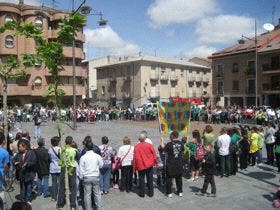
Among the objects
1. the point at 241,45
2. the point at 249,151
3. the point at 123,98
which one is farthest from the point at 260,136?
the point at 123,98

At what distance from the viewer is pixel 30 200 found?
30.0ft

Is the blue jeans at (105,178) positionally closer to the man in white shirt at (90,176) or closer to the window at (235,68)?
the man in white shirt at (90,176)

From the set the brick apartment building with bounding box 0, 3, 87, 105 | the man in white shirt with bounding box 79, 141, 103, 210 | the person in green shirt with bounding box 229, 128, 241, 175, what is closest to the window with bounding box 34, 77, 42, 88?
the brick apartment building with bounding box 0, 3, 87, 105

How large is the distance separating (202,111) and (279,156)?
865 inches

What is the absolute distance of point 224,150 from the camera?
11.4m

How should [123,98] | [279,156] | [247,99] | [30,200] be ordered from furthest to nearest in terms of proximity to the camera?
[123,98] < [247,99] < [279,156] < [30,200]

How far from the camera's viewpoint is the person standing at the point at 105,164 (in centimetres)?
969

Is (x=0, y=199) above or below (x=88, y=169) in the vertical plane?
below

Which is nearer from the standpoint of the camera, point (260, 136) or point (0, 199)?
point (0, 199)

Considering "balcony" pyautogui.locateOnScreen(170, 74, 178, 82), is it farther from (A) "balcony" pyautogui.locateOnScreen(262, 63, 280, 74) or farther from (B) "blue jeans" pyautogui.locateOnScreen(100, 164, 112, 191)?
(B) "blue jeans" pyautogui.locateOnScreen(100, 164, 112, 191)

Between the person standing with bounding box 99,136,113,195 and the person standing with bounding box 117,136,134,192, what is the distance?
0.31m

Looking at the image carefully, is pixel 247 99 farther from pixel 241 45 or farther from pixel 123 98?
pixel 123 98

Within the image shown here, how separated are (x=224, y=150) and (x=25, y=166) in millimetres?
6190

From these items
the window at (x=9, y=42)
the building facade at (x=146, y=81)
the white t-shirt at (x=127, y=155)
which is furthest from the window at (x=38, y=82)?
the white t-shirt at (x=127, y=155)
